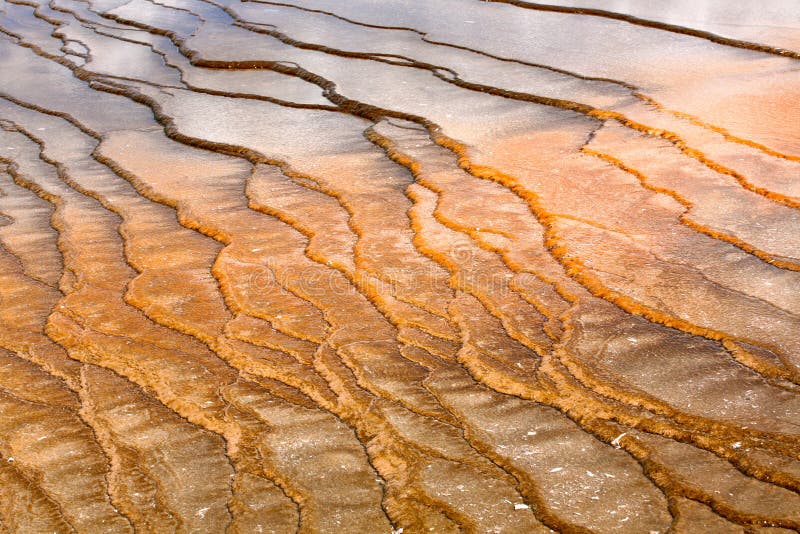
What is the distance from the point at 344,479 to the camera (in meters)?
1.84

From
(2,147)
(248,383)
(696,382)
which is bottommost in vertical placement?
(2,147)

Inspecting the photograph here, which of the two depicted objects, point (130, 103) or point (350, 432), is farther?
point (130, 103)

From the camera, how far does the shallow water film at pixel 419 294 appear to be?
181cm

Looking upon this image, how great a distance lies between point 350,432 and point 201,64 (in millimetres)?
4130

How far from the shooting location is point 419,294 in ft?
8.67

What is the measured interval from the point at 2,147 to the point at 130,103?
0.77 m

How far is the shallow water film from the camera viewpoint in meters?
1.81

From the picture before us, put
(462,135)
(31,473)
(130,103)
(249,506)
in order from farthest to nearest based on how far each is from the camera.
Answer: (130,103) → (462,135) → (31,473) → (249,506)

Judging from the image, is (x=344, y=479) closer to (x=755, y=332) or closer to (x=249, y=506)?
(x=249, y=506)

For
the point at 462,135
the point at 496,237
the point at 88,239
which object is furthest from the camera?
the point at 462,135

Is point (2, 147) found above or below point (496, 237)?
below

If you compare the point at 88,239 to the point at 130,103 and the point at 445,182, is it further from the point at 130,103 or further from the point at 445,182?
the point at 130,103

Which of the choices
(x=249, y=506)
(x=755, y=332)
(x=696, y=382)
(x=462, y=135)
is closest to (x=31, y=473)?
(x=249, y=506)

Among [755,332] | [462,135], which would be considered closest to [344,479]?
[755,332]
